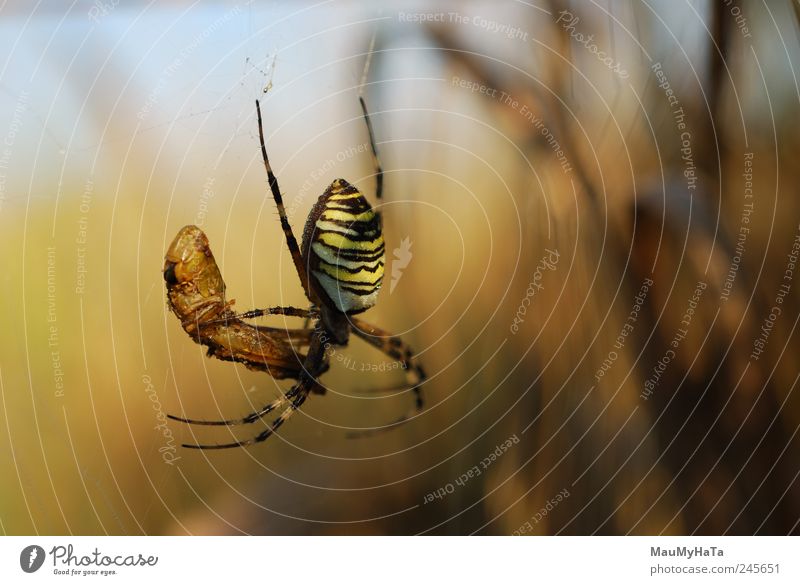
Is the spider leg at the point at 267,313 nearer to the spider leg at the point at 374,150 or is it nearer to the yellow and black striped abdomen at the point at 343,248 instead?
the yellow and black striped abdomen at the point at 343,248

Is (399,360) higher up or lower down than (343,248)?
lower down

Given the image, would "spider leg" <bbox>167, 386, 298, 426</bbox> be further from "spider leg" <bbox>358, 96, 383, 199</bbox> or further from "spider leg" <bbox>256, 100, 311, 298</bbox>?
"spider leg" <bbox>358, 96, 383, 199</bbox>

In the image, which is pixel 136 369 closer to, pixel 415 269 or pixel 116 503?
pixel 116 503

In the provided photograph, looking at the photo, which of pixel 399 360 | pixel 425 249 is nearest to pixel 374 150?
pixel 425 249

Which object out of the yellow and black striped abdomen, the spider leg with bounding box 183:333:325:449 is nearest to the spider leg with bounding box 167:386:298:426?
the spider leg with bounding box 183:333:325:449

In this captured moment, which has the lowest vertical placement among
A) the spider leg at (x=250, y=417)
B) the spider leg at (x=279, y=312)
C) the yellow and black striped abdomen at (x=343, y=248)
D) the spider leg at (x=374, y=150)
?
the spider leg at (x=250, y=417)

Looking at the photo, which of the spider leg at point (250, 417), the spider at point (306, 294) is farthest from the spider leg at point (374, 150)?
the spider leg at point (250, 417)

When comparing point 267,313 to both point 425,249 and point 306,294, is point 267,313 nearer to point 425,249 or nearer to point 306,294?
point 306,294

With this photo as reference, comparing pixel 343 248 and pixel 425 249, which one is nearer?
pixel 343 248
